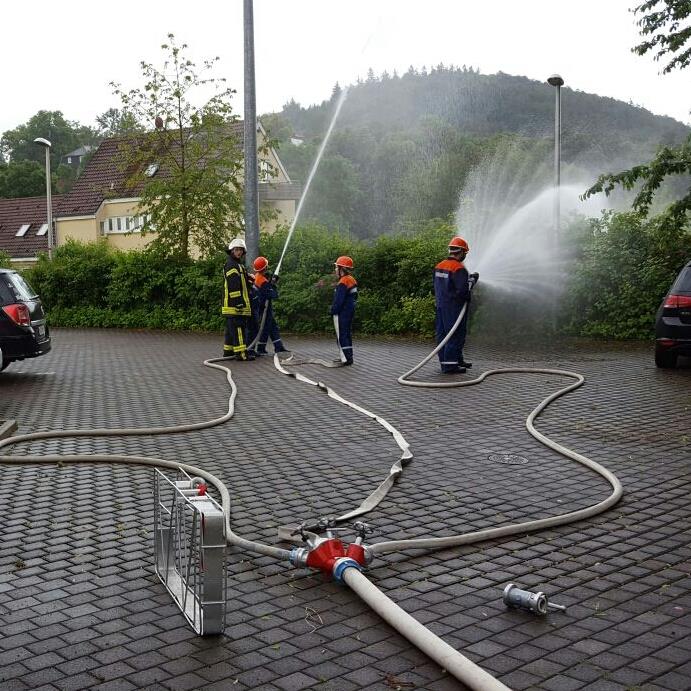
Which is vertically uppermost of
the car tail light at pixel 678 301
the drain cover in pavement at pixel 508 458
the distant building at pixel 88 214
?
the distant building at pixel 88 214

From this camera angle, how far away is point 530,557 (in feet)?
18.0

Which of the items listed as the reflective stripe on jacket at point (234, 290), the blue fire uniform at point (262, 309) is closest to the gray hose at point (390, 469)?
the reflective stripe on jacket at point (234, 290)

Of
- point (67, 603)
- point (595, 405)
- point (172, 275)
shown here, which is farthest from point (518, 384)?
point (172, 275)

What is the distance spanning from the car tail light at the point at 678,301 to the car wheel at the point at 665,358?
0.75 metres

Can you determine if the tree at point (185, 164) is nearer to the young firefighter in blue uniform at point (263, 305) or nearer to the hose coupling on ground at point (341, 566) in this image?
the young firefighter in blue uniform at point (263, 305)

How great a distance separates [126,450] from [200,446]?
674mm

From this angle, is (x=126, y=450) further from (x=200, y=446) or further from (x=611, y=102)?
(x=611, y=102)

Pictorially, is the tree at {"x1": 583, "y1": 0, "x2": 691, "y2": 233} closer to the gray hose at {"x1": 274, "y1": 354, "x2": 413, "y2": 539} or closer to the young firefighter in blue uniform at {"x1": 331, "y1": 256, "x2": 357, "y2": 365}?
the young firefighter in blue uniform at {"x1": 331, "y1": 256, "x2": 357, "y2": 365}

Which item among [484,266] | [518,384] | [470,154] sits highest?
[470,154]

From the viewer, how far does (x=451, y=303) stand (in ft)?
44.4

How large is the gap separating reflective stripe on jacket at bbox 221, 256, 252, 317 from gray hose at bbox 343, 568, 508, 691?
35.5 ft

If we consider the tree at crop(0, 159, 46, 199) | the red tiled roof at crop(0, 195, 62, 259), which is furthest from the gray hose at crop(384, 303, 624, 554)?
the tree at crop(0, 159, 46, 199)

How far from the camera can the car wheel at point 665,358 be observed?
1377cm

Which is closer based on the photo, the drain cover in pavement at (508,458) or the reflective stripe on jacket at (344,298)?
the drain cover in pavement at (508,458)
